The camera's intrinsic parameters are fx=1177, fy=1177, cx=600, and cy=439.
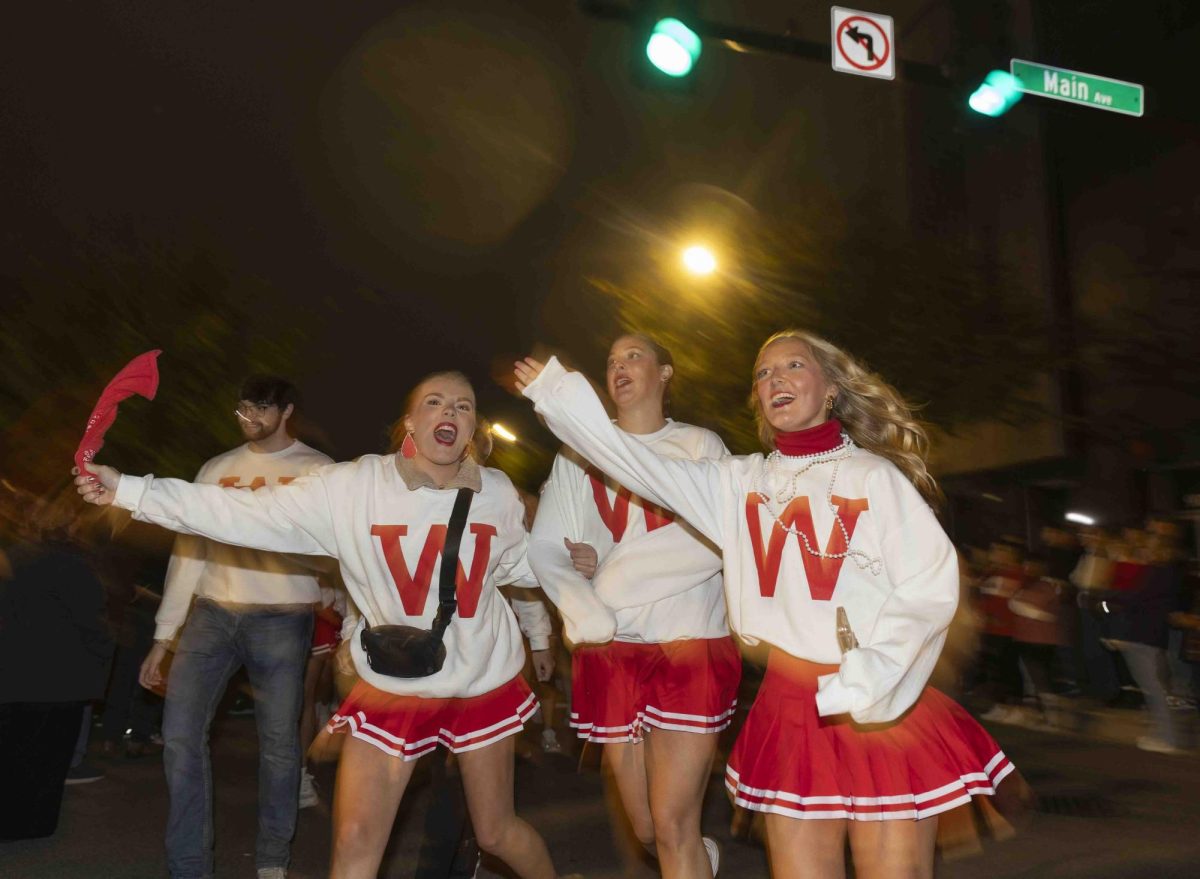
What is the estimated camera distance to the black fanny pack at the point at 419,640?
3.85 meters

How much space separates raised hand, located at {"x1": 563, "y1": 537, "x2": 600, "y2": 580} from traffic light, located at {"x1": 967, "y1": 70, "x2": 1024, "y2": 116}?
4.52 meters

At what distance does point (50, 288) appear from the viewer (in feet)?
44.8

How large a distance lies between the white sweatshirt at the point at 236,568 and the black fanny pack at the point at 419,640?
5.12ft

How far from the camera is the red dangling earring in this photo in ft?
13.7

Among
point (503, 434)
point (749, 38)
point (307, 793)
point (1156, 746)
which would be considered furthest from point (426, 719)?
point (503, 434)

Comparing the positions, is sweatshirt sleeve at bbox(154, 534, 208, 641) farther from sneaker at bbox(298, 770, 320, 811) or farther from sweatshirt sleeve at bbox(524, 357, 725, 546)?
sweatshirt sleeve at bbox(524, 357, 725, 546)

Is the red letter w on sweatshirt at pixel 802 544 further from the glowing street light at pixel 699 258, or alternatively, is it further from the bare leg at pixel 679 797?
the glowing street light at pixel 699 258

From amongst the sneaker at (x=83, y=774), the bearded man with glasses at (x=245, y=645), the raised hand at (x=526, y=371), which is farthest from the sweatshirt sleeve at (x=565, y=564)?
the sneaker at (x=83, y=774)

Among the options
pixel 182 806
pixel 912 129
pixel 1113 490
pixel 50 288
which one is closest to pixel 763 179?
pixel 912 129

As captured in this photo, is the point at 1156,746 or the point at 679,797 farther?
the point at 1156,746

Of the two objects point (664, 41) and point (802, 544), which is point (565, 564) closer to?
point (802, 544)

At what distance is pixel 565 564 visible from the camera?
14.1 ft

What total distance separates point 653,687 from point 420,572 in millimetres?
988

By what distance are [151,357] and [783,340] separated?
1949mm
